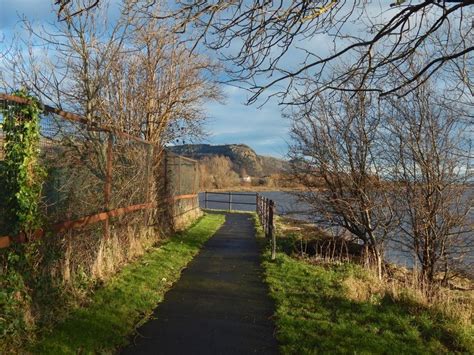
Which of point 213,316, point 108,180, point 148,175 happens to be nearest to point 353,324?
point 213,316

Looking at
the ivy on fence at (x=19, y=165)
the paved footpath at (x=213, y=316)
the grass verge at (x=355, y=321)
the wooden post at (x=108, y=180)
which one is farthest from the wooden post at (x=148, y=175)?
the ivy on fence at (x=19, y=165)

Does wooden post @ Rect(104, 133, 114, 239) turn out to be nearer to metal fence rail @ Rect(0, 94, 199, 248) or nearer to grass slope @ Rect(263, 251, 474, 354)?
metal fence rail @ Rect(0, 94, 199, 248)

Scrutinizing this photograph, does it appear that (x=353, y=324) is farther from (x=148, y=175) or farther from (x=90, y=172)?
(x=148, y=175)

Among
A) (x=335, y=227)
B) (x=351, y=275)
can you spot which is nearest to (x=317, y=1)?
(x=351, y=275)

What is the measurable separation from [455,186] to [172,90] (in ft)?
28.3

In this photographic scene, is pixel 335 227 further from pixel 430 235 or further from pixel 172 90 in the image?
pixel 172 90

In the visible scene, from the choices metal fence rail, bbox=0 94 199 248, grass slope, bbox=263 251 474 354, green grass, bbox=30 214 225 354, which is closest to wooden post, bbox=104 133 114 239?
→ metal fence rail, bbox=0 94 199 248

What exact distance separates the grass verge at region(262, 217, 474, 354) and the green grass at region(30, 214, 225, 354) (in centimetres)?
186

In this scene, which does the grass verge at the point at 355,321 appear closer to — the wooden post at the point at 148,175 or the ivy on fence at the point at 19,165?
the ivy on fence at the point at 19,165

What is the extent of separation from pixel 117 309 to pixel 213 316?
4.22 ft

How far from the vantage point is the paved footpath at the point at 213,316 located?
18.3 ft

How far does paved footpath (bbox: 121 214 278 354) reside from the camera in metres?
5.57

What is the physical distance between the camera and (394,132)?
37.4 feet

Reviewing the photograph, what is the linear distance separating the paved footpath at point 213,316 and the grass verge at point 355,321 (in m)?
0.28
